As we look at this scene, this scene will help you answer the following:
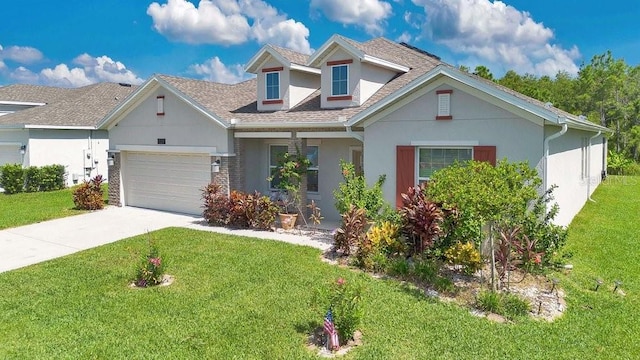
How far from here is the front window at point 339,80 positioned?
51.4ft

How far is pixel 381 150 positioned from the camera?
42.8 feet

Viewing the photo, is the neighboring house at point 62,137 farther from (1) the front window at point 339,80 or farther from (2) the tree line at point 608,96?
(2) the tree line at point 608,96

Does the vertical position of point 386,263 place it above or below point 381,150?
below

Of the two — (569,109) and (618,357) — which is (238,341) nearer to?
(618,357)

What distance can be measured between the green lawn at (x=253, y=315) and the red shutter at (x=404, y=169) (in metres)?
3.16

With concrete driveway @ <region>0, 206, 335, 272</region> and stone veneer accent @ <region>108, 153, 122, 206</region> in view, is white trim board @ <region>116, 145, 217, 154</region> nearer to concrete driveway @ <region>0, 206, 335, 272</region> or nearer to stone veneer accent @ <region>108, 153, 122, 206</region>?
stone veneer accent @ <region>108, 153, 122, 206</region>

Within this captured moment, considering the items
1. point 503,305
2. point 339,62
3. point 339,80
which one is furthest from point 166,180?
point 503,305

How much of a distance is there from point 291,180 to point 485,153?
626cm

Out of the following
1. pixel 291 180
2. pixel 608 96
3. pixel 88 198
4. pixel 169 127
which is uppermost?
pixel 608 96

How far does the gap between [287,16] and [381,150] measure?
16041 millimetres

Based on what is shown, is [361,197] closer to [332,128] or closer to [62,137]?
[332,128]

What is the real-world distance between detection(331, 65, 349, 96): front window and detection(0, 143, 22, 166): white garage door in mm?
19811

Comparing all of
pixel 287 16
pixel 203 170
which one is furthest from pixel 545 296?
pixel 287 16

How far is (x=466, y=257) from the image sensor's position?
977cm
